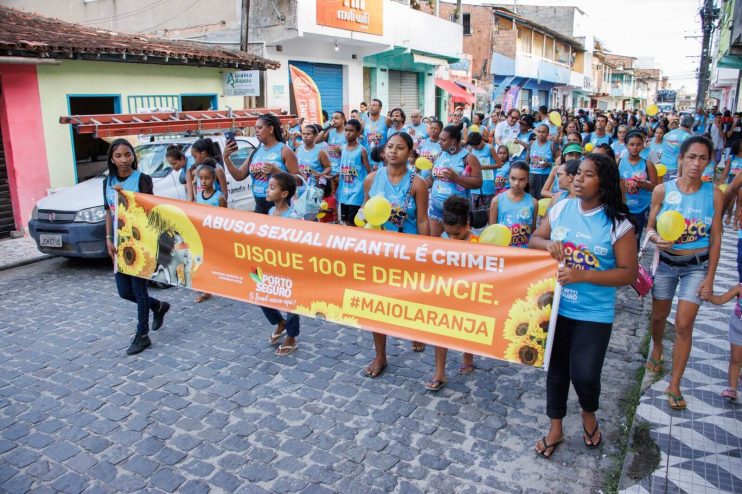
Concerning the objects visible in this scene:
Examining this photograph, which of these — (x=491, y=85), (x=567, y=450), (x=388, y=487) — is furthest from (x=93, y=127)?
(x=491, y=85)

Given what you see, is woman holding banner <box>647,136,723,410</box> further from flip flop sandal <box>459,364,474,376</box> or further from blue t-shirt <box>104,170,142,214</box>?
blue t-shirt <box>104,170,142,214</box>

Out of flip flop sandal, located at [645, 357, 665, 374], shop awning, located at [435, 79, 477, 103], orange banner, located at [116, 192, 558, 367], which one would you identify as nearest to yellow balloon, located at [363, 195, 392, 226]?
orange banner, located at [116, 192, 558, 367]

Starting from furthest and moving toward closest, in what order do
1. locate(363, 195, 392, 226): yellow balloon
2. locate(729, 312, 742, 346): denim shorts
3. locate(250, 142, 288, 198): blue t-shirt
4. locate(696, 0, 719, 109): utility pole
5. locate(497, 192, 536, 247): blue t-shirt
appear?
locate(696, 0, 719, 109): utility pole
locate(250, 142, 288, 198): blue t-shirt
locate(497, 192, 536, 247): blue t-shirt
locate(363, 195, 392, 226): yellow balloon
locate(729, 312, 742, 346): denim shorts

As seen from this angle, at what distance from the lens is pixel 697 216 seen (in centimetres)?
431

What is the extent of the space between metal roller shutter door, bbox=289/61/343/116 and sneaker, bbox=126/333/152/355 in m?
13.9

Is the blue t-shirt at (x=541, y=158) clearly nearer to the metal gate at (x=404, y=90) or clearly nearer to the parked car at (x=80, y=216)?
the parked car at (x=80, y=216)

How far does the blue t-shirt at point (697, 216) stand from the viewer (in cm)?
430

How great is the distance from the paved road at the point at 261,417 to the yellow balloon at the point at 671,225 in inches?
53.9

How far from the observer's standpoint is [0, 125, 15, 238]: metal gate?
34.3 ft

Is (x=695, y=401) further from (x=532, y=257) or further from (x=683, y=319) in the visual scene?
(x=532, y=257)

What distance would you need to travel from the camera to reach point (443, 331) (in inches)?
153

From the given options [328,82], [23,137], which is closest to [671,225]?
[23,137]

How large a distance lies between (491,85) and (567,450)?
32512 mm

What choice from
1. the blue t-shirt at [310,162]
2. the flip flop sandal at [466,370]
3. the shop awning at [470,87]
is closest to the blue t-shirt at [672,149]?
the blue t-shirt at [310,162]
